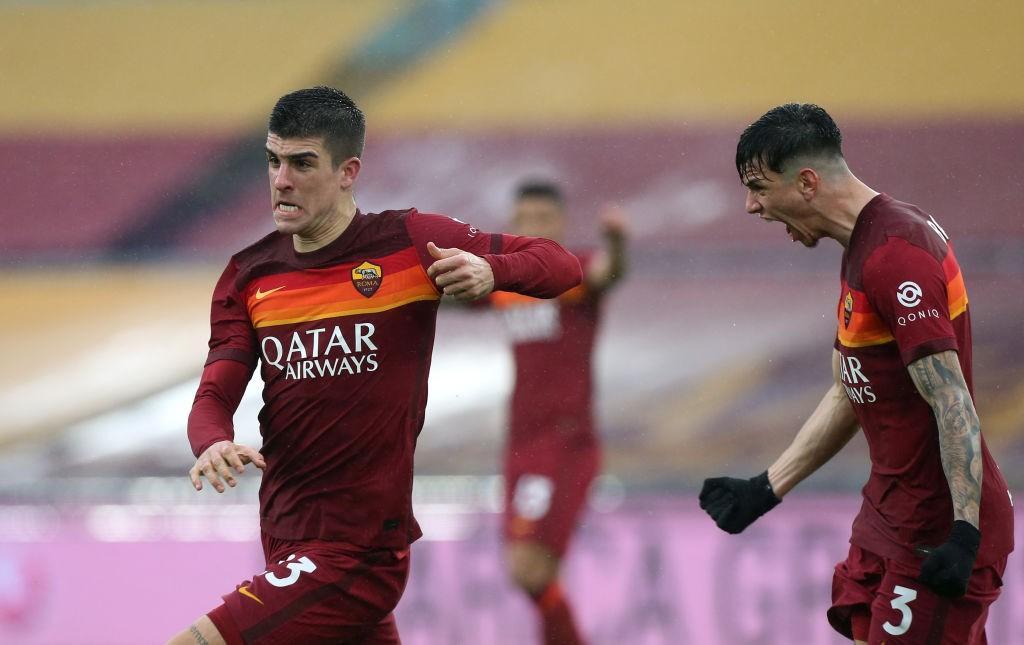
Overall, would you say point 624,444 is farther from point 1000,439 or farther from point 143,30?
point 143,30

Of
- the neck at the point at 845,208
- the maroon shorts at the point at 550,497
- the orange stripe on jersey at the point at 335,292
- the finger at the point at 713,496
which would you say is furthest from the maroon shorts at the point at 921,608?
the maroon shorts at the point at 550,497

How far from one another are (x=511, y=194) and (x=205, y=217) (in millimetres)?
1829

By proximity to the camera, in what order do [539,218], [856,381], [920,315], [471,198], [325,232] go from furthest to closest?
[471,198]
[539,218]
[325,232]
[856,381]
[920,315]

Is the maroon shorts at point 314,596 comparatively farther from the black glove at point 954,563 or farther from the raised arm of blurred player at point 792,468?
the black glove at point 954,563

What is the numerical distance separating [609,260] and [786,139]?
2.49 m

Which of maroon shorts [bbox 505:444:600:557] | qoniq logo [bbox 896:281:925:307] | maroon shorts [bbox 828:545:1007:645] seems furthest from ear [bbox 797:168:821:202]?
maroon shorts [bbox 505:444:600:557]

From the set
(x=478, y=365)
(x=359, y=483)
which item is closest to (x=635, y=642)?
(x=478, y=365)

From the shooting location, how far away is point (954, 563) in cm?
291

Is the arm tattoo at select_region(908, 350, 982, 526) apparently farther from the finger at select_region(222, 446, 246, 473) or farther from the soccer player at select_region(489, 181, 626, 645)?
the soccer player at select_region(489, 181, 626, 645)

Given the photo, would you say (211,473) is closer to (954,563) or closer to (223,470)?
(223,470)


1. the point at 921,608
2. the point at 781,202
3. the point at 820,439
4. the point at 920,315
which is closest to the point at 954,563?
the point at 921,608

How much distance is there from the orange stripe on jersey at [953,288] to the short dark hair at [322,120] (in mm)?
1533

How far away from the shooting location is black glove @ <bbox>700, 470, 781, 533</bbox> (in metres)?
3.60

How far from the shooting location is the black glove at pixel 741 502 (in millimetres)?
3604
